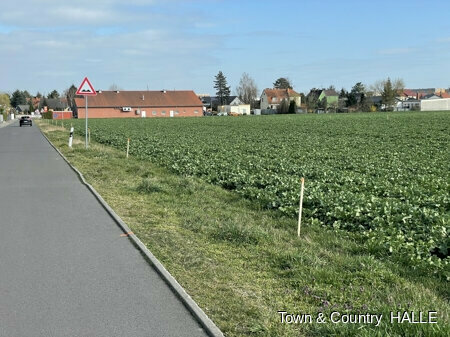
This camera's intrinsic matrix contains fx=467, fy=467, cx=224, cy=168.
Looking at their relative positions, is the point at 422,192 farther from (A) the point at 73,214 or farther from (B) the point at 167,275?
(A) the point at 73,214

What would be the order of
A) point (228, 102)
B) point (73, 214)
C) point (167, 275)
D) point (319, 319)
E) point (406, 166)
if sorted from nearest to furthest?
point (319, 319) < point (167, 275) < point (73, 214) < point (406, 166) < point (228, 102)

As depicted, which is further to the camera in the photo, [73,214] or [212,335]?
[73,214]

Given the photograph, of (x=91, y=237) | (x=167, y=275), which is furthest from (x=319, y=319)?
(x=91, y=237)

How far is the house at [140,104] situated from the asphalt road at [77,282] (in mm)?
100125

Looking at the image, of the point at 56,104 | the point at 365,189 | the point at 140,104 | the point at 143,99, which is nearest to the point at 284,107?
the point at 143,99

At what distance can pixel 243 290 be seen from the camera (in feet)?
16.0

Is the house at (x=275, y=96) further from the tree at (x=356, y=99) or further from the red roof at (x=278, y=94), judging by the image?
the tree at (x=356, y=99)

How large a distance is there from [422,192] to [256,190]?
3.36 m

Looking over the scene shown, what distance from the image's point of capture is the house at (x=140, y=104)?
105938mm

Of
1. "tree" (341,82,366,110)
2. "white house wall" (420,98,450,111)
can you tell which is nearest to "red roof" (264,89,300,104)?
"tree" (341,82,366,110)

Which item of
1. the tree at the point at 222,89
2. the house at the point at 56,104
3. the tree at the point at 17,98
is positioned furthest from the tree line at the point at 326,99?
the tree at the point at 17,98

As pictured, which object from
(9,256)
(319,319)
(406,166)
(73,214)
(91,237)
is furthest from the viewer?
(406,166)

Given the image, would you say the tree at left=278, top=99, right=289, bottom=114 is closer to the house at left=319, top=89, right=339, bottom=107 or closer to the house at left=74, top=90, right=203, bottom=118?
the house at left=74, top=90, right=203, bottom=118

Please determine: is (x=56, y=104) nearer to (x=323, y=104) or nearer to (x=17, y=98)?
(x=17, y=98)
